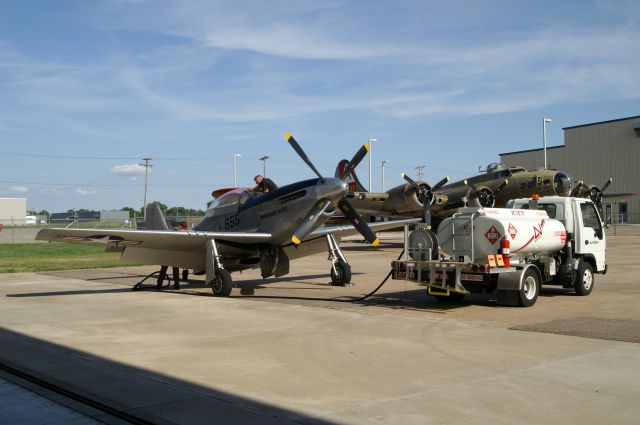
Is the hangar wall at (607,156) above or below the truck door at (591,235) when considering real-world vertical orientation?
above

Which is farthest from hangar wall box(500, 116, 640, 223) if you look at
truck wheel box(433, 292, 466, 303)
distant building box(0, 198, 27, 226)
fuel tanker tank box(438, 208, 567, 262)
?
distant building box(0, 198, 27, 226)

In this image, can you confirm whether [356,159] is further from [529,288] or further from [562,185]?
[562,185]

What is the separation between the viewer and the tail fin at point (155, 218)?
18594mm

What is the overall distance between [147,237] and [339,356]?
860 cm

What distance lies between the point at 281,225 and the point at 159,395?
9742 millimetres

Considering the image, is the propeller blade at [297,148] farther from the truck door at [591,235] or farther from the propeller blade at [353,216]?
the truck door at [591,235]

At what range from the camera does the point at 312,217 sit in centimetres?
1492

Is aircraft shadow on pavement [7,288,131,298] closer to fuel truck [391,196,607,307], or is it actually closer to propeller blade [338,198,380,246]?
propeller blade [338,198,380,246]

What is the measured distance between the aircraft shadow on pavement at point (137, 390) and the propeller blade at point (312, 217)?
7.13 metres

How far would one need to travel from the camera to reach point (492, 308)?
12.2 meters

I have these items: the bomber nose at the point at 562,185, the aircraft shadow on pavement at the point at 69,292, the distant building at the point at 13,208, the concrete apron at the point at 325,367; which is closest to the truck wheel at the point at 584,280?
the concrete apron at the point at 325,367

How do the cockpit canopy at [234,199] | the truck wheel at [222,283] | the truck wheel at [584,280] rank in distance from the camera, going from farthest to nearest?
the cockpit canopy at [234,199] → the truck wheel at [222,283] → the truck wheel at [584,280]

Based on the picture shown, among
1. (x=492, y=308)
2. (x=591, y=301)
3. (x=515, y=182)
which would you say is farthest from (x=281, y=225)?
(x=515, y=182)

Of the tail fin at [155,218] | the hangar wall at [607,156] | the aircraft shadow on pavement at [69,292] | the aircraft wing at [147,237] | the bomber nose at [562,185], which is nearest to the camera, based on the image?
the aircraft wing at [147,237]
